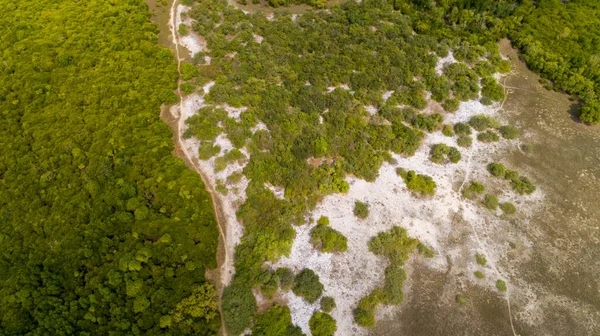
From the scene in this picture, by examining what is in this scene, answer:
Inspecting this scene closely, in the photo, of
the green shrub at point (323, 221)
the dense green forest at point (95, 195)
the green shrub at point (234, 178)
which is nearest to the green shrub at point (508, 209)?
the green shrub at point (323, 221)

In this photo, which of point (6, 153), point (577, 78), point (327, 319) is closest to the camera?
point (327, 319)

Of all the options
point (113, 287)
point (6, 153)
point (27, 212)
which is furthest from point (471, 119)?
point (6, 153)

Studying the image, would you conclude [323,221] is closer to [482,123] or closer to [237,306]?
[237,306]

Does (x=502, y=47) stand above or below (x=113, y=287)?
above

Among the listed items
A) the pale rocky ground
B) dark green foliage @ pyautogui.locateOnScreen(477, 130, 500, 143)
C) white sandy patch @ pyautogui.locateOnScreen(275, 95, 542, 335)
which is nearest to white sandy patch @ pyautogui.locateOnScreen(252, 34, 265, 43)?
the pale rocky ground

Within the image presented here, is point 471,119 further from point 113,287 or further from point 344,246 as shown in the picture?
point 113,287

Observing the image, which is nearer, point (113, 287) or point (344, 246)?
point (113, 287)

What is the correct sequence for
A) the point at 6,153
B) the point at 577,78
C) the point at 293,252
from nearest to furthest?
the point at 293,252, the point at 6,153, the point at 577,78

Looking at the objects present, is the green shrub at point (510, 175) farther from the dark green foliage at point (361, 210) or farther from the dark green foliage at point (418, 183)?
the dark green foliage at point (361, 210)
